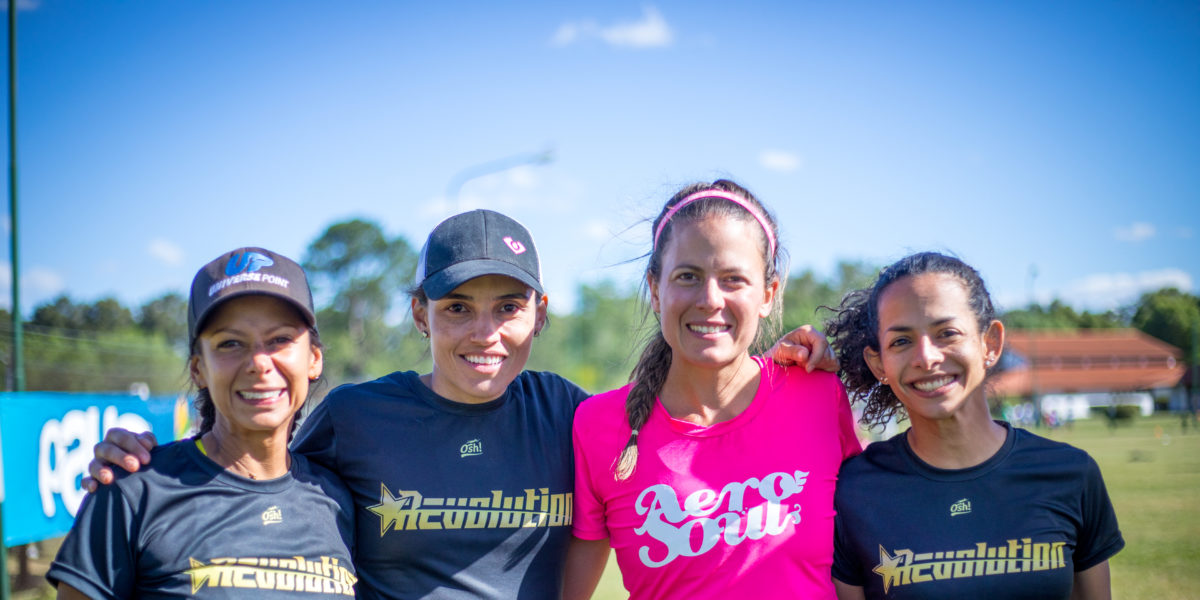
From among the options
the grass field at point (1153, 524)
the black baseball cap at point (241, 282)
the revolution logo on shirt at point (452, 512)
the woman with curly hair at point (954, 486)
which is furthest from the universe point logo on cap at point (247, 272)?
the grass field at point (1153, 524)

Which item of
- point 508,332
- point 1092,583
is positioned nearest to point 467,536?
point 508,332

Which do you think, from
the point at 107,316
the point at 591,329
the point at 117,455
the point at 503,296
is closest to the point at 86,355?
the point at 107,316

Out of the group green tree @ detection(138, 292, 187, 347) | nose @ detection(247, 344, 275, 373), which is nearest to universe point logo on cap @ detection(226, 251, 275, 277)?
nose @ detection(247, 344, 275, 373)

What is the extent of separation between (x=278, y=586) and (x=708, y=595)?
139 centimetres

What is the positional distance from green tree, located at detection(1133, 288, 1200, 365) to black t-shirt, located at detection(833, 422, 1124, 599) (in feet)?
15.4

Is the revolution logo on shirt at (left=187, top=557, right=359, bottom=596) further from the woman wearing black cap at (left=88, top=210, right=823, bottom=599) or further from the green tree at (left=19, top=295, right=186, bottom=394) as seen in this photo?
the green tree at (left=19, top=295, right=186, bottom=394)

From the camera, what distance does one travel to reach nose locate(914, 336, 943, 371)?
9.20 feet

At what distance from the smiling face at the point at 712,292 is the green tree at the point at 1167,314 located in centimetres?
533

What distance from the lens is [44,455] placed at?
711 centimetres

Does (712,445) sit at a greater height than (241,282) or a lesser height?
lesser

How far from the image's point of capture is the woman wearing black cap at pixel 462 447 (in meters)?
2.74

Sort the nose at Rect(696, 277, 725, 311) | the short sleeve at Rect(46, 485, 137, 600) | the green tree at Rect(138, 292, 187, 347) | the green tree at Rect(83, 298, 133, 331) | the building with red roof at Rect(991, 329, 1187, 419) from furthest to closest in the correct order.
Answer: the green tree at Rect(138, 292, 187, 347), the green tree at Rect(83, 298, 133, 331), the building with red roof at Rect(991, 329, 1187, 419), the nose at Rect(696, 277, 725, 311), the short sleeve at Rect(46, 485, 137, 600)

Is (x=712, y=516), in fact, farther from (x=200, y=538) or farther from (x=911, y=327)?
(x=200, y=538)

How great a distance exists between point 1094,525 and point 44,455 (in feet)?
26.7
